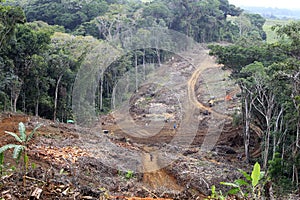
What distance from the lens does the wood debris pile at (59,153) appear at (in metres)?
12.5

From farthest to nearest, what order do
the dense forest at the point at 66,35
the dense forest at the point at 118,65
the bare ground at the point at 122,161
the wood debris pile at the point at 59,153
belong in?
1. the dense forest at the point at 66,35
2. the dense forest at the point at 118,65
3. the wood debris pile at the point at 59,153
4. the bare ground at the point at 122,161

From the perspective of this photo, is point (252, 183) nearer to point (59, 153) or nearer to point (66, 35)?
point (59, 153)

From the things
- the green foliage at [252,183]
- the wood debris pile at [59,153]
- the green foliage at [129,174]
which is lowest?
the green foliage at [129,174]

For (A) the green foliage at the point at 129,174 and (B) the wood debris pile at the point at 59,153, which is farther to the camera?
(A) the green foliage at the point at 129,174

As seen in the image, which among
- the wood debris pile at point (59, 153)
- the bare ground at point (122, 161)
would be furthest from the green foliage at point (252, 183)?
the wood debris pile at point (59, 153)

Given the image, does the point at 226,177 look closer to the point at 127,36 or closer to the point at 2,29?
the point at 2,29

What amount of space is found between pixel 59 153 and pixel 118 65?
73.8ft

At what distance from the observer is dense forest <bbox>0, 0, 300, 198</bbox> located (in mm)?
15648

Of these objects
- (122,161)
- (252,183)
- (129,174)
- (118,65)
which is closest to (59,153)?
(129,174)

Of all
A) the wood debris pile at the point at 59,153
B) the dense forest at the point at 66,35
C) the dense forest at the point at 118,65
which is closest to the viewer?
the wood debris pile at the point at 59,153

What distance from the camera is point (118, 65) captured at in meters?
35.2

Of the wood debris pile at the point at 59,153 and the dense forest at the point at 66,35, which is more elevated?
the dense forest at the point at 66,35

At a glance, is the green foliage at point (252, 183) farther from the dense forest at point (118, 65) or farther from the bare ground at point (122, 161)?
the dense forest at point (118, 65)

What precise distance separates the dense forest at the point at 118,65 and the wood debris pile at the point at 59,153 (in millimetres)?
7180
